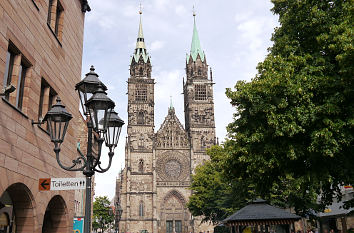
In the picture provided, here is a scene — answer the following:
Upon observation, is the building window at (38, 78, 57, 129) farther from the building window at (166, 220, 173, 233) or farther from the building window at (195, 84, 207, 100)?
the building window at (195, 84, 207, 100)

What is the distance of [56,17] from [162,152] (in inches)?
1875

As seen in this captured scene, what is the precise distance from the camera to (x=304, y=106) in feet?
37.9

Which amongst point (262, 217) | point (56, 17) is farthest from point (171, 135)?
point (56, 17)

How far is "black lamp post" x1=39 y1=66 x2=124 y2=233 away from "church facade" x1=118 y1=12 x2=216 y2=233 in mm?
48030

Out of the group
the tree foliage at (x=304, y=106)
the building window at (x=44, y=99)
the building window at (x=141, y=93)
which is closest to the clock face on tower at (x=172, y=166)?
the building window at (x=141, y=93)

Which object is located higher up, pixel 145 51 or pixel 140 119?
pixel 145 51

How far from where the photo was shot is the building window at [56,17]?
Answer: 1108 cm

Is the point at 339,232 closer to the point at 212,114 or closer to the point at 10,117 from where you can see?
the point at 10,117

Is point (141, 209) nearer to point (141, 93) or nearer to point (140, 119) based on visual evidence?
point (140, 119)

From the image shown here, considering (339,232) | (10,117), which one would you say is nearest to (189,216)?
(339,232)

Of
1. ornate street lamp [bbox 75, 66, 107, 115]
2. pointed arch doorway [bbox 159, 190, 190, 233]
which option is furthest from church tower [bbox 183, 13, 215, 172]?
ornate street lamp [bbox 75, 66, 107, 115]

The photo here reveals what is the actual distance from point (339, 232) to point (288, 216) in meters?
13.3

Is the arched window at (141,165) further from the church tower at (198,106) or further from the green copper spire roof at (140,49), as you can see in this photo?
the green copper spire roof at (140,49)

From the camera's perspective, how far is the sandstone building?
7.63 metres
